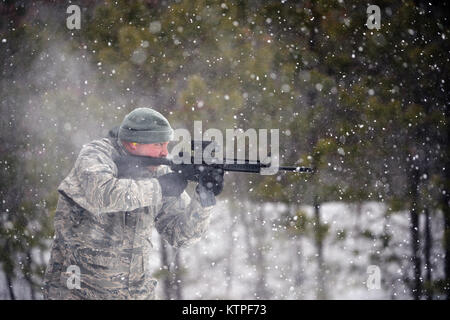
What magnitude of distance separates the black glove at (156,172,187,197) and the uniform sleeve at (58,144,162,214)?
0.05 meters

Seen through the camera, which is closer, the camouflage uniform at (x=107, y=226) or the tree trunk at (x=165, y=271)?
the camouflage uniform at (x=107, y=226)

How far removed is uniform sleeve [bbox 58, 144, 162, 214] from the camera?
1.82m

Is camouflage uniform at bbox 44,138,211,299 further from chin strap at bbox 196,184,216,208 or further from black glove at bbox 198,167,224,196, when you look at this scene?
black glove at bbox 198,167,224,196

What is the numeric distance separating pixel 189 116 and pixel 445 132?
7.41 ft

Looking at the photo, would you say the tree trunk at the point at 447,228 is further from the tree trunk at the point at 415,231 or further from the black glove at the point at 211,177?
the black glove at the point at 211,177

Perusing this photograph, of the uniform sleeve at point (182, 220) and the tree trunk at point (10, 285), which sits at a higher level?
the uniform sleeve at point (182, 220)

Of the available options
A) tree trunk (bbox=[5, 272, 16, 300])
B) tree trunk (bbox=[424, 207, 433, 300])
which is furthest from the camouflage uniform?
tree trunk (bbox=[424, 207, 433, 300])

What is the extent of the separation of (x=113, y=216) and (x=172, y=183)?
357 millimetres

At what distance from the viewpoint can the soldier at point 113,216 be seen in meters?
1.87

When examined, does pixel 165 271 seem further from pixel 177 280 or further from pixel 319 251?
pixel 319 251

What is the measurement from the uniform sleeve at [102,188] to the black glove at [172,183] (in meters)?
0.05

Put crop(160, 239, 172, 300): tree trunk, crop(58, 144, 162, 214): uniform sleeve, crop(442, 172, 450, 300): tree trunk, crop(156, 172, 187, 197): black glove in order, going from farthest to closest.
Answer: crop(160, 239, 172, 300): tree trunk < crop(442, 172, 450, 300): tree trunk < crop(156, 172, 187, 197): black glove < crop(58, 144, 162, 214): uniform sleeve

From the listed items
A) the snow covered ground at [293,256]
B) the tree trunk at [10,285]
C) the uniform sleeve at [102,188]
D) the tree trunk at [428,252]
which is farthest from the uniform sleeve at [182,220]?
the tree trunk at [428,252]

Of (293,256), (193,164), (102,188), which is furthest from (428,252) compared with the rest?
(102,188)
